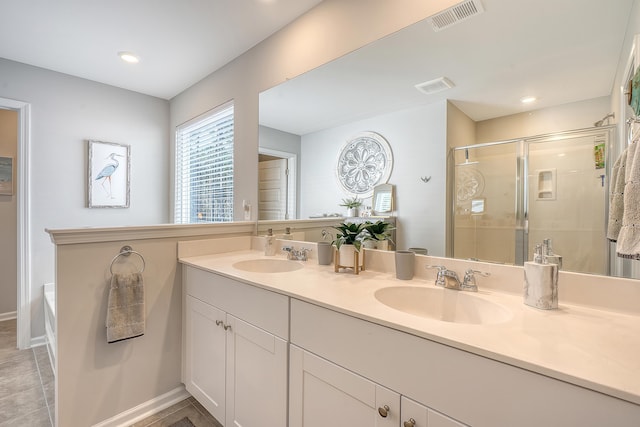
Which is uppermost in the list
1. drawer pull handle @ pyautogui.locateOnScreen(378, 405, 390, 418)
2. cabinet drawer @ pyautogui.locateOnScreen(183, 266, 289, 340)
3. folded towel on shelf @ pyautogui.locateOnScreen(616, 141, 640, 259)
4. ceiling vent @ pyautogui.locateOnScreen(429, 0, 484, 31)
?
ceiling vent @ pyautogui.locateOnScreen(429, 0, 484, 31)

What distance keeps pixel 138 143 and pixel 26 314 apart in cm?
188

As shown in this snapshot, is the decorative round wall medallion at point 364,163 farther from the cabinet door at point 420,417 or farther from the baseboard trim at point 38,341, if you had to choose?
the baseboard trim at point 38,341

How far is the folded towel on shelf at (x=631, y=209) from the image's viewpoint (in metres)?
0.76

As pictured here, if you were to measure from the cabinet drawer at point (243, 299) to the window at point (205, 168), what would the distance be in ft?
3.33

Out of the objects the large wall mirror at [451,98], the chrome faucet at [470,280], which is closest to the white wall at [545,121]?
the large wall mirror at [451,98]

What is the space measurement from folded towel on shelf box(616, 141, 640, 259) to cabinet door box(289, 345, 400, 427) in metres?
0.74

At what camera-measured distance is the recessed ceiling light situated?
2.44 m

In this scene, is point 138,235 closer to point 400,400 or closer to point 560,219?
point 400,400

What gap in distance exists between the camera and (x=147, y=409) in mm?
1733

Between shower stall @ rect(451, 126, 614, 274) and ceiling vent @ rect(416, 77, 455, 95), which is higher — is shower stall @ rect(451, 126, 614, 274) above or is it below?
below

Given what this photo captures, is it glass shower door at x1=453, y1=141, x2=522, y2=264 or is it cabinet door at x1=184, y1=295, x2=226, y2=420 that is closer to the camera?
glass shower door at x1=453, y1=141, x2=522, y2=264

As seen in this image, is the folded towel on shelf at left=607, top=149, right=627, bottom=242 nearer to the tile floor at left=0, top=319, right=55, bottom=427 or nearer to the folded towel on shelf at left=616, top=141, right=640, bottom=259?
the folded towel on shelf at left=616, top=141, right=640, bottom=259

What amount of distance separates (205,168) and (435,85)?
235 cm

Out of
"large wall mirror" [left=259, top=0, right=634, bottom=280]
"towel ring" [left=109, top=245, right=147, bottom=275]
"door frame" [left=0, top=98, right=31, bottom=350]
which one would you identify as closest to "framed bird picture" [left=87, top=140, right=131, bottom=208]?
"door frame" [left=0, top=98, right=31, bottom=350]
